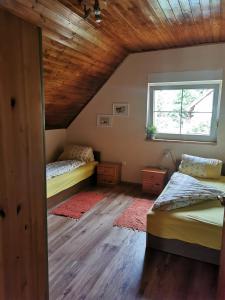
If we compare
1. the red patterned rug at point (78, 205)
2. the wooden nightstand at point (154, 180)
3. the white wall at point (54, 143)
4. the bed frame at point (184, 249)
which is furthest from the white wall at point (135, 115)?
the bed frame at point (184, 249)

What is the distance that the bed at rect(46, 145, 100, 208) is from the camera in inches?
131

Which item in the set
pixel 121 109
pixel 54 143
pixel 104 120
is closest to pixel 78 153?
pixel 54 143

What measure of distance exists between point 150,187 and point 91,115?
6.21ft

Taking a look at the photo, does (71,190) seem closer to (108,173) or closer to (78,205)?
(78,205)

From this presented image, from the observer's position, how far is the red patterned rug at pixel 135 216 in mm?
2852

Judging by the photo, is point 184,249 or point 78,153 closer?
point 184,249

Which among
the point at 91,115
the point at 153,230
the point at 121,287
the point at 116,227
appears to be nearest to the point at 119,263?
the point at 121,287

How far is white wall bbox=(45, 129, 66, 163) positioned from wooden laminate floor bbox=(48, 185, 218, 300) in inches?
80.0

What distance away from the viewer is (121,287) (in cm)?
186

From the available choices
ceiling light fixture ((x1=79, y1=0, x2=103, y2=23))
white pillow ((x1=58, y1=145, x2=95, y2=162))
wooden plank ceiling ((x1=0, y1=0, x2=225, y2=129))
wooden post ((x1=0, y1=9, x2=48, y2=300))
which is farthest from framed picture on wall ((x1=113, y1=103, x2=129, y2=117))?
wooden post ((x1=0, y1=9, x2=48, y2=300))

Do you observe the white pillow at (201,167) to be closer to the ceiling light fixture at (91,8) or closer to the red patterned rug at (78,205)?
the red patterned rug at (78,205)

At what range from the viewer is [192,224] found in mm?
2131

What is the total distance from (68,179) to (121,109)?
170 centimetres

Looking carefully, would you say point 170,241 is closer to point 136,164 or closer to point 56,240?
point 56,240
